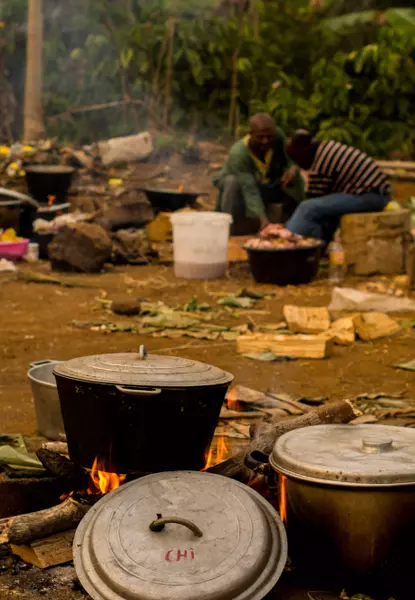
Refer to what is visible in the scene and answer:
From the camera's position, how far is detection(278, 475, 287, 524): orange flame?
133 inches

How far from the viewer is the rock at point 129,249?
11281 millimetres

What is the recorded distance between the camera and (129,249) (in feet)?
37.1

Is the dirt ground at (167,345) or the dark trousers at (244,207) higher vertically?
the dark trousers at (244,207)

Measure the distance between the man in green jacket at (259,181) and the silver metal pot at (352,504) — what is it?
734cm

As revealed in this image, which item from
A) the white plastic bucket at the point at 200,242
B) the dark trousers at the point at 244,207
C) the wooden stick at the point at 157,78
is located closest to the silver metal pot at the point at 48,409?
the white plastic bucket at the point at 200,242

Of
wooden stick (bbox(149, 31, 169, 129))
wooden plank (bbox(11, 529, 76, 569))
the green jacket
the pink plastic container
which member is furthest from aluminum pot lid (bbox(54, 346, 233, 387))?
wooden stick (bbox(149, 31, 169, 129))

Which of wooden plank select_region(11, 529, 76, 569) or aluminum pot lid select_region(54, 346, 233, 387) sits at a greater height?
aluminum pot lid select_region(54, 346, 233, 387)

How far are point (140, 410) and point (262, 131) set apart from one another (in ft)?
24.3

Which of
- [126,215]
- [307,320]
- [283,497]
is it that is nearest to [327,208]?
[307,320]

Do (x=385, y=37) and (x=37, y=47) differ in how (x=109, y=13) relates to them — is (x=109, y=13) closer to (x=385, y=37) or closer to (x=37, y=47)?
(x=37, y=47)

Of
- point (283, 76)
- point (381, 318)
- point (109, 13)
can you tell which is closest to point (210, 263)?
point (381, 318)

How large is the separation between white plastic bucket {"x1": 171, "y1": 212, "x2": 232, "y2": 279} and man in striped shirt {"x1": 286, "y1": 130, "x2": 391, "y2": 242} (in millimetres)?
848

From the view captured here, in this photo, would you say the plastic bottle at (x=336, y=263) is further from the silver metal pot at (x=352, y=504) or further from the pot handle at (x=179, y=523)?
the pot handle at (x=179, y=523)

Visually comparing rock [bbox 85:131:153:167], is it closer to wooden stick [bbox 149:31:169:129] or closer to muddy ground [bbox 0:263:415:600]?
wooden stick [bbox 149:31:169:129]
